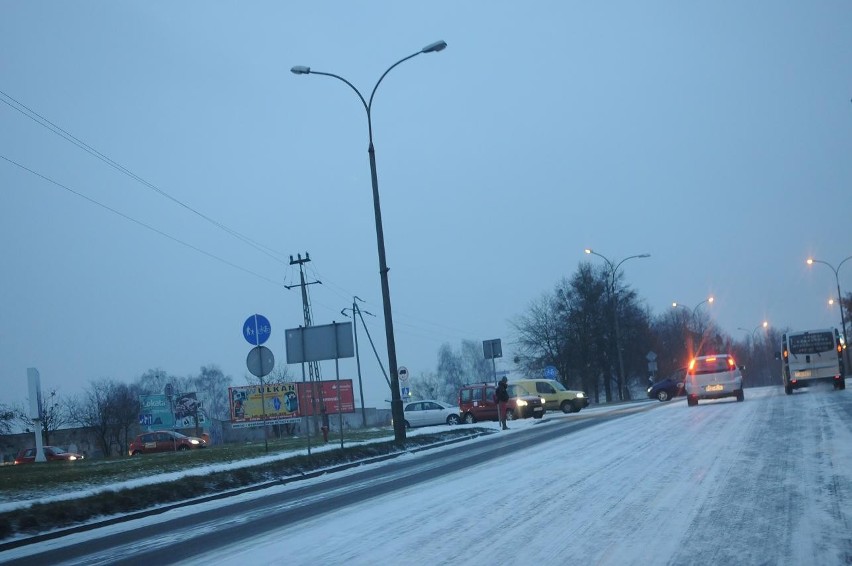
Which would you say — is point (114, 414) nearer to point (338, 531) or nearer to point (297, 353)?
point (297, 353)

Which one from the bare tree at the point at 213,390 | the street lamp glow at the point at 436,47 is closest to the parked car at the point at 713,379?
the street lamp glow at the point at 436,47

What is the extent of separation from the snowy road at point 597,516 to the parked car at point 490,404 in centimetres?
2301

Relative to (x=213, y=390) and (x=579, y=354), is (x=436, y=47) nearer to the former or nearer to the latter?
(x=579, y=354)

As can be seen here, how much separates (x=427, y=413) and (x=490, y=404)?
470 centimetres

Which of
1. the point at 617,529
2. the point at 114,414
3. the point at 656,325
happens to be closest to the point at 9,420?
the point at 114,414

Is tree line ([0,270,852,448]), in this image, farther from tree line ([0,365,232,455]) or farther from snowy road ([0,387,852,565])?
snowy road ([0,387,852,565])

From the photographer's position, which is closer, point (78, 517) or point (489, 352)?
point (78, 517)

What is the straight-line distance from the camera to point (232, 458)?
22016 mm

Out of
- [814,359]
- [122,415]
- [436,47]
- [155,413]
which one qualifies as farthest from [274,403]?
[436,47]

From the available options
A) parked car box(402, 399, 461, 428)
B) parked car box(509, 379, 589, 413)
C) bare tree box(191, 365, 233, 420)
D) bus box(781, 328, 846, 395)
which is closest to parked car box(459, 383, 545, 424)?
parked car box(402, 399, 461, 428)

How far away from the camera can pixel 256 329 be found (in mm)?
20656

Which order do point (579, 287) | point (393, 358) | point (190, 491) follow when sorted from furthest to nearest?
point (579, 287), point (393, 358), point (190, 491)

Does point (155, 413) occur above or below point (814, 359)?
below

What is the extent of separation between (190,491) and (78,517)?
2.76 metres
